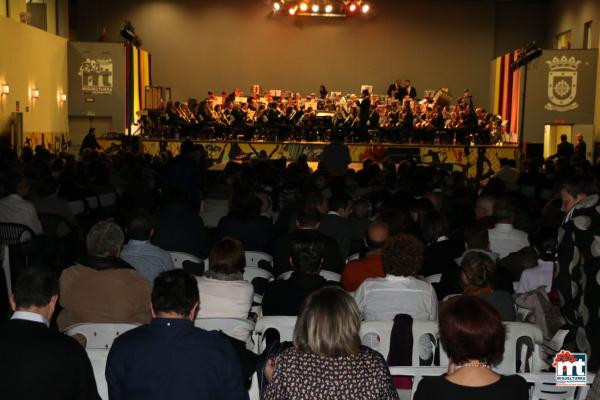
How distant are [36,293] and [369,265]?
259cm

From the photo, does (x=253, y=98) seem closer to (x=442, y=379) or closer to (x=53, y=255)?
(x=53, y=255)

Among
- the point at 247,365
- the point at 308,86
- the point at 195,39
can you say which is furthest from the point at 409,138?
the point at 247,365

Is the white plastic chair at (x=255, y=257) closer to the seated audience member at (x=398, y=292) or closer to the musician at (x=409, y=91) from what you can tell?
the seated audience member at (x=398, y=292)

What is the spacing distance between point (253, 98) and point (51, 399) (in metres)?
19.9

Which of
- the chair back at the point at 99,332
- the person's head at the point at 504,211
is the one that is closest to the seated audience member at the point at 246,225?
the person's head at the point at 504,211

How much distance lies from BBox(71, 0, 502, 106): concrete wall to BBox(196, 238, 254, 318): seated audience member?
2258 centimetres

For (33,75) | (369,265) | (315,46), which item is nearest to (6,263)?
(369,265)

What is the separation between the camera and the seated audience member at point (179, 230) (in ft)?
21.7

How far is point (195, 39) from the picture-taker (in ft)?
87.3

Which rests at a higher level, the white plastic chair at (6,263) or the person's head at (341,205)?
the person's head at (341,205)

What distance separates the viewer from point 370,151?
65.5ft

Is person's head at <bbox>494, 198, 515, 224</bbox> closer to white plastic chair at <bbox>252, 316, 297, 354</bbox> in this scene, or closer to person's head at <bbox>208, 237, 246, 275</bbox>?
person's head at <bbox>208, 237, 246, 275</bbox>

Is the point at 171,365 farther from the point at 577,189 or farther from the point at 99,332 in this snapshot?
the point at 577,189

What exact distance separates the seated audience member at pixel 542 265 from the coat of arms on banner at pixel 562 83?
16.8 meters
